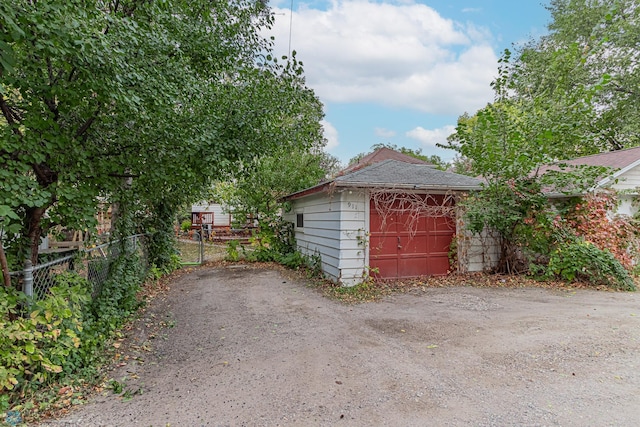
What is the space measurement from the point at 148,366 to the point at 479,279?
7.07 meters

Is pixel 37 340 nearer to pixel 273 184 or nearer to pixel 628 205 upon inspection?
pixel 273 184

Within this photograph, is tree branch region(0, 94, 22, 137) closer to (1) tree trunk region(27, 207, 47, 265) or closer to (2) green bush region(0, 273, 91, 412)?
(1) tree trunk region(27, 207, 47, 265)

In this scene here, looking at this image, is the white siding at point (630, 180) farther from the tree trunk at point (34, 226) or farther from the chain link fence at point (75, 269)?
the tree trunk at point (34, 226)

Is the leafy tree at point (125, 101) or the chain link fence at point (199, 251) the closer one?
the leafy tree at point (125, 101)

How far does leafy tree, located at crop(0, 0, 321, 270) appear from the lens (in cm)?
251

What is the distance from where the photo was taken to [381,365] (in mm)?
3334

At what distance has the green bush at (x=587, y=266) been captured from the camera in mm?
6582

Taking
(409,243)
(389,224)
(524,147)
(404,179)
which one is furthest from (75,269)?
(524,147)

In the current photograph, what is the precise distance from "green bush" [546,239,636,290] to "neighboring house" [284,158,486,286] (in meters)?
1.57

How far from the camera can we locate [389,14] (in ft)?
28.8

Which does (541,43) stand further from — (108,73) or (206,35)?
(108,73)

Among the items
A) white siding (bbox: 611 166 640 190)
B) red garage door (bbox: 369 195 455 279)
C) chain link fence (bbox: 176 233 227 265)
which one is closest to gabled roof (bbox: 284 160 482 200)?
red garage door (bbox: 369 195 455 279)

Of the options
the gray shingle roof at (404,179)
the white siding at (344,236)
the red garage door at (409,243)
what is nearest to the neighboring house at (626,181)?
the gray shingle roof at (404,179)

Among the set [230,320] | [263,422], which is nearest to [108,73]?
[263,422]
